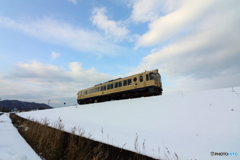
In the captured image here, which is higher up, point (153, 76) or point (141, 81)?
point (153, 76)

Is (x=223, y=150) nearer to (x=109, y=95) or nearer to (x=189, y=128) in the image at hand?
(x=189, y=128)

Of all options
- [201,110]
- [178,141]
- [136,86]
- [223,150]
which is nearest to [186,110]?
[201,110]

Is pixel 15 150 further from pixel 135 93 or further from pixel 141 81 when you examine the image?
pixel 135 93

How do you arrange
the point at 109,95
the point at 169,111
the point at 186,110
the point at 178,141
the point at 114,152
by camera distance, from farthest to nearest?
the point at 109,95 < the point at 169,111 < the point at 186,110 < the point at 178,141 < the point at 114,152

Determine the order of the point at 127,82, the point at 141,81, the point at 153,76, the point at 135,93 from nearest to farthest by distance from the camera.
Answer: the point at 153,76, the point at 141,81, the point at 135,93, the point at 127,82

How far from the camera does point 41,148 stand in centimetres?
500

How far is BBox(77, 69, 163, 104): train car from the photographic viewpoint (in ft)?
43.5

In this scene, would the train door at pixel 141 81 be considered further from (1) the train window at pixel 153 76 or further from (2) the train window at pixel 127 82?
(2) the train window at pixel 127 82

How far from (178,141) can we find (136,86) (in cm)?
970

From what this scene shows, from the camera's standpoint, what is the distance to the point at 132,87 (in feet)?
47.4

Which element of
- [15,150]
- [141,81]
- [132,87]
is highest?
[141,81]

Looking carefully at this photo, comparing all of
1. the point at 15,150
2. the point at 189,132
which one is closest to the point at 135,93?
the point at 189,132

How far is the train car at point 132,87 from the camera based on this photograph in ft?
43.5

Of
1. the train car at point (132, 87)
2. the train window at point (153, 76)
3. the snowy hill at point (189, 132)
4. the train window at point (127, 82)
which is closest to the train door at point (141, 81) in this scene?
the train car at point (132, 87)
